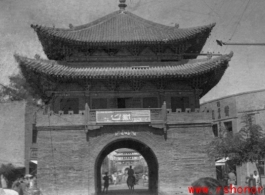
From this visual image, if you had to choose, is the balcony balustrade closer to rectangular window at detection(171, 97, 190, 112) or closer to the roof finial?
rectangular window at detection(171, 97, 190, 112)

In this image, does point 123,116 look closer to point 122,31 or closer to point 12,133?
point 122,31

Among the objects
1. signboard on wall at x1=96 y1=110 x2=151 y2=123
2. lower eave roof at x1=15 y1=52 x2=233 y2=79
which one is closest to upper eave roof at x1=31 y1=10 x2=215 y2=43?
lower eave roof at x1=15 y1=52 x2=233 y2=79

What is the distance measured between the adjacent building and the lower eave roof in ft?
33.4

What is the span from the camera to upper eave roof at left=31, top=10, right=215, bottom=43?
21.3m

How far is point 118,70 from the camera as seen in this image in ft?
68.7

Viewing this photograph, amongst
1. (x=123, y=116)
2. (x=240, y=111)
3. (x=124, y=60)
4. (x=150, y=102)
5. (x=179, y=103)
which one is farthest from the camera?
(x=240, y=111)

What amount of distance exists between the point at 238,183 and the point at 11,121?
1878cm

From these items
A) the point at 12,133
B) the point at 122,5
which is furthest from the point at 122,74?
the point at 12,133

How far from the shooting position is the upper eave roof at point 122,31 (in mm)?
21266

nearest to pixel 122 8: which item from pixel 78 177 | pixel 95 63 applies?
pixel 95 63

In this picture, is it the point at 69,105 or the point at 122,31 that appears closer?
the point at 69,105

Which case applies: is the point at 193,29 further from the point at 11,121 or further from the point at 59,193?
the point at 11,121

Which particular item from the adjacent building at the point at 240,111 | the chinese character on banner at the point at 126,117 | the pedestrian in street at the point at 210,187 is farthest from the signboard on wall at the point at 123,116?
the pedestrian in street at the point at 210,187

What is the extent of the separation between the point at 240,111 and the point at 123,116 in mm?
15478
